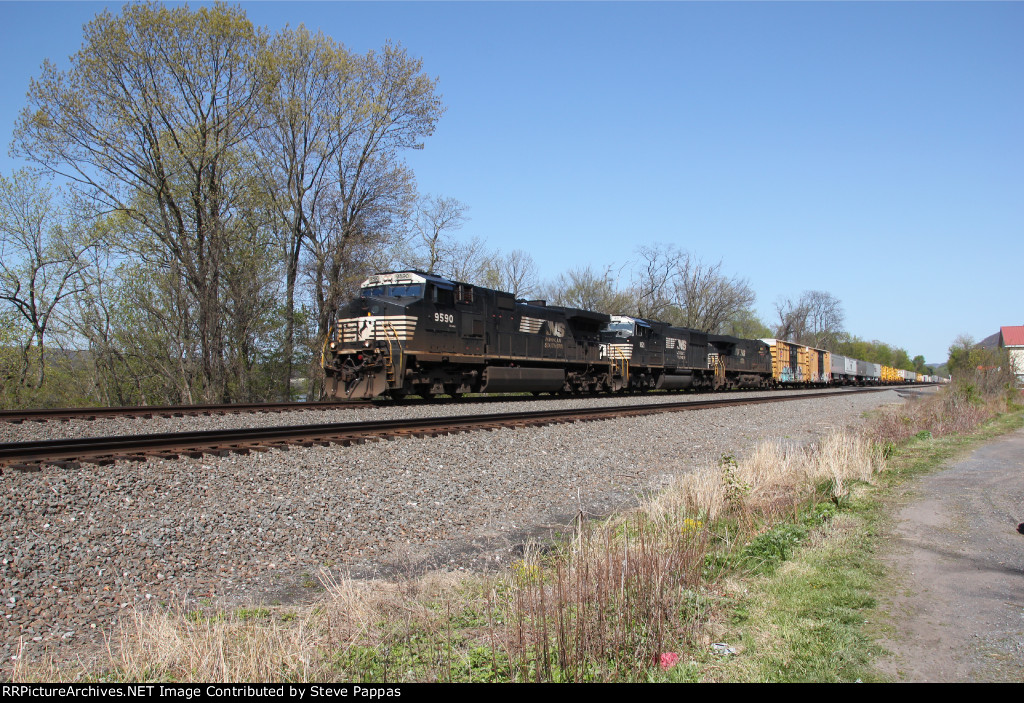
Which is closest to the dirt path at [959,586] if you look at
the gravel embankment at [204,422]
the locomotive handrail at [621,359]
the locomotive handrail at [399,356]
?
the gravel embankment at [204,422]

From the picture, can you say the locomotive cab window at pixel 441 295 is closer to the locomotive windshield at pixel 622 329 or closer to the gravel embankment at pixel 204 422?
the gravel embankment at pixel 204 422

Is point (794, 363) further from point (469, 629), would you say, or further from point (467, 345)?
point (469, 629)

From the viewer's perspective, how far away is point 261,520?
18.6 ft

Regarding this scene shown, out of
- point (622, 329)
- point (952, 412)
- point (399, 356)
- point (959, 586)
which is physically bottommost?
point (959, 586)

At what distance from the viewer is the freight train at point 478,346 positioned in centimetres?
1688

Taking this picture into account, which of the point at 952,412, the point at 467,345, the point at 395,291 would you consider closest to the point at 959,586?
the point at 395,291

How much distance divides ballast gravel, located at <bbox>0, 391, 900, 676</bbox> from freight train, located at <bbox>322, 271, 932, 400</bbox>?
25.3 ft

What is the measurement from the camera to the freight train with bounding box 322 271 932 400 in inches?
664

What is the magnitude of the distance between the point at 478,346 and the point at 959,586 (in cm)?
1578

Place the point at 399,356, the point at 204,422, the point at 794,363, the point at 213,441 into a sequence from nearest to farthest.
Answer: the point at 213,441, the point at 204,422, the point at 399,356, the point at 794,363

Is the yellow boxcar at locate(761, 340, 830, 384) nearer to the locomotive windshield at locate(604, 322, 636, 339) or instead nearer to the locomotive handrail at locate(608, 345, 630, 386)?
the locomotive windshield at locate(604, 322, 636, 339)

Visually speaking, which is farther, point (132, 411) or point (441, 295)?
point (441, 295)

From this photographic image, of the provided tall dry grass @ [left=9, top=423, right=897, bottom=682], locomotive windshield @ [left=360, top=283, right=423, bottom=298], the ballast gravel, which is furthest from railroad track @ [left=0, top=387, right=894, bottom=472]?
locomotive windshield @ [left=360, top=283, right=423, bottom=298]
